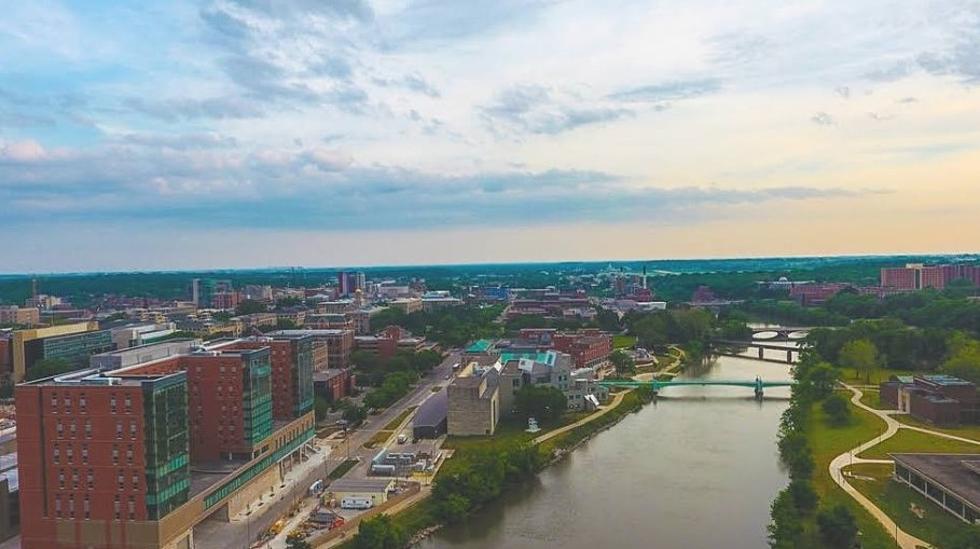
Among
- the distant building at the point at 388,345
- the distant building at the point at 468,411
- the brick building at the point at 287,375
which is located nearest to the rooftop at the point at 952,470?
the distant building at the point at 468,411

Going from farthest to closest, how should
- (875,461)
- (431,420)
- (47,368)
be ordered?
(47,368), (431,420), (875,461)

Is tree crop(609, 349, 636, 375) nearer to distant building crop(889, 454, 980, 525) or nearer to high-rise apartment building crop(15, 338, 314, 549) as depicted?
distant building crop(889, 454, 980, 525)

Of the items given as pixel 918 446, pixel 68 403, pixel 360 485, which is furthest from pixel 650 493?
pixel 68 403

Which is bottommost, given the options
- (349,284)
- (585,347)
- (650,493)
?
(650,493)

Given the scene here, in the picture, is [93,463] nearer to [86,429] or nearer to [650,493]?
[86,429]

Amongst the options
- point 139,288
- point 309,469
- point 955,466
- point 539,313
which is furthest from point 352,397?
point 139,288
